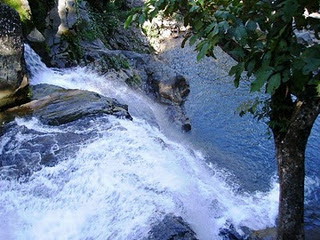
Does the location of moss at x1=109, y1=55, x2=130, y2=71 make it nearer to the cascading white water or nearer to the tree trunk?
the cascading white water

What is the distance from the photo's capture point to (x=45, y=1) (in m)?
9.73

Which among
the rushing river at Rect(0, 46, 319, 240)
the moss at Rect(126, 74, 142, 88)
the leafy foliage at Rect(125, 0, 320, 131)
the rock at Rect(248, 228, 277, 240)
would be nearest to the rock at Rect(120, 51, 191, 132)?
the moss at Rect(126, 74, 142, 88)

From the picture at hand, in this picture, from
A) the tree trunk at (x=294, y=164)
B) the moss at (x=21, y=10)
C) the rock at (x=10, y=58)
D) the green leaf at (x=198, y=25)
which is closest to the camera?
the green leaf at (x=198, y=25)

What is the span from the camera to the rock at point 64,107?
6305 mm

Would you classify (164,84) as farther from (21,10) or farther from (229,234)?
(229,234)

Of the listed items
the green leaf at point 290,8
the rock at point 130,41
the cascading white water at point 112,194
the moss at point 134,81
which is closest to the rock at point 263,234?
the cascading white water at point 112,194

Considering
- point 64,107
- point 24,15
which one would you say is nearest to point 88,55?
point 24,15

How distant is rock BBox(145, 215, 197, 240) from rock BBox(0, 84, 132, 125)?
2815 millimetres

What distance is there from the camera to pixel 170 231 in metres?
4.04

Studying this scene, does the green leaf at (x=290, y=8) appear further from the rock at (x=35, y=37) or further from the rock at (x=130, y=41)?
the rock at (x=130, y=41)

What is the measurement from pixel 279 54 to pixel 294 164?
1326mm

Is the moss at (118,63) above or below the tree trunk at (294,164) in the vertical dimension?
below

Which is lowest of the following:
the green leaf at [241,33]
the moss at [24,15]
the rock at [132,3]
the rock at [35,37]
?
the rock at [35,37]

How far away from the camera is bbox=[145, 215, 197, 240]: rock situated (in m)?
3.98
